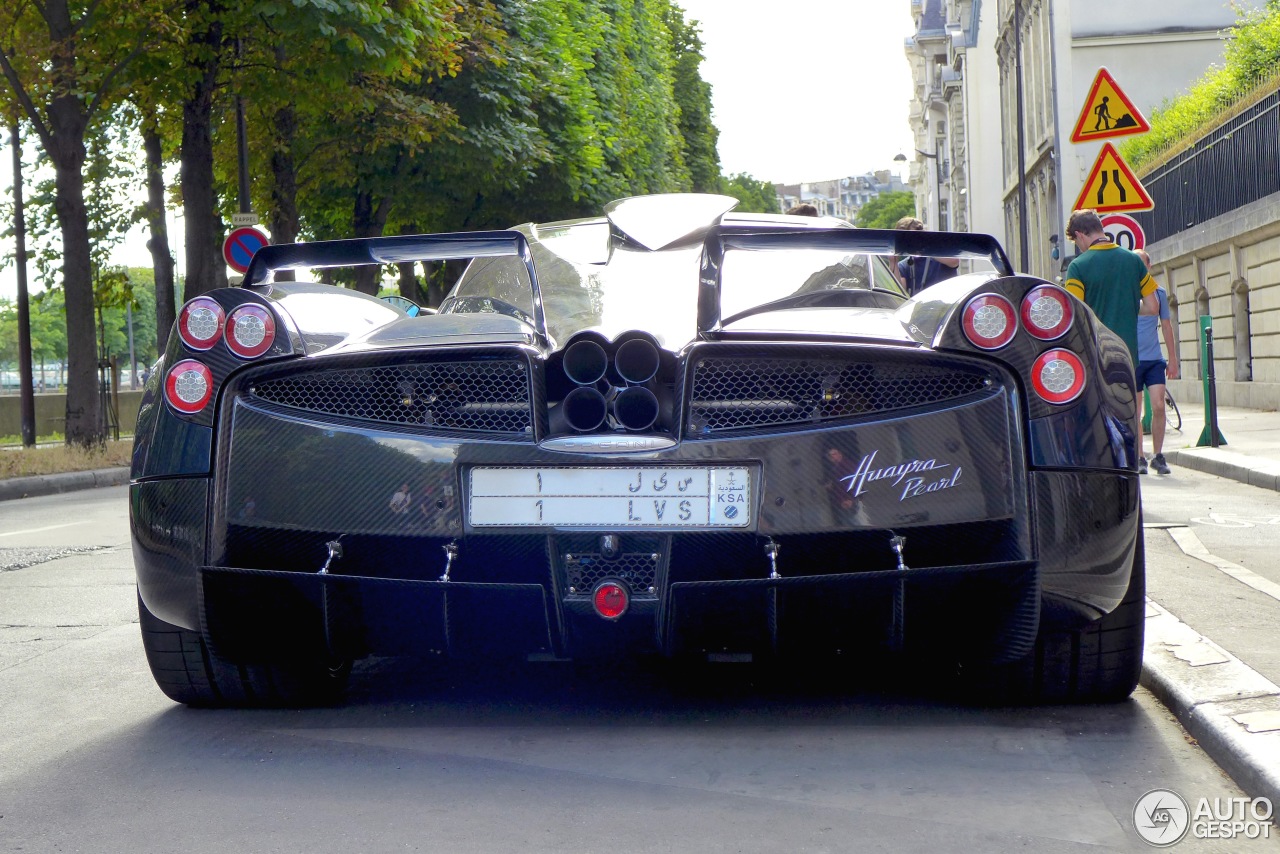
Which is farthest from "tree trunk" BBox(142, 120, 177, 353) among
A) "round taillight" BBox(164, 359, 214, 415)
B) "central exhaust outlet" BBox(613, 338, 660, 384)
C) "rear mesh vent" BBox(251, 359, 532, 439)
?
"central exhaust outlet" BBox(613, 338, 660, 384)

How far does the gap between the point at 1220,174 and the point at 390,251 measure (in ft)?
68.8

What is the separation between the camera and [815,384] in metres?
3.80

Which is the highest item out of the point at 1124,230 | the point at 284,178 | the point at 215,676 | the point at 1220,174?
the point at 284,178

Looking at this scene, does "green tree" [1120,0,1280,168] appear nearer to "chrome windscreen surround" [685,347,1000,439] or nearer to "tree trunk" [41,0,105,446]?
"tree trunk" [41,0,105,446]

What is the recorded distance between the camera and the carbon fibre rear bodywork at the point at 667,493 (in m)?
3.73

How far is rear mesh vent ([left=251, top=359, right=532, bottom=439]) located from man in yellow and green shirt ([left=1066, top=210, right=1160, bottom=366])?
7369 millimetres

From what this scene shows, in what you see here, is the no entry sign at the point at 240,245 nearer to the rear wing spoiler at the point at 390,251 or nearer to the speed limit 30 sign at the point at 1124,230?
the speed limit 30 sign at the point at 1124,230

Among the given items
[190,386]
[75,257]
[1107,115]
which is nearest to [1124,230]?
[1107,115]

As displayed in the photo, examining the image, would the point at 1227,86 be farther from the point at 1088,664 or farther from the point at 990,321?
the point at 990,321

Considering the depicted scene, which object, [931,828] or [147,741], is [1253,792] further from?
[147,741]

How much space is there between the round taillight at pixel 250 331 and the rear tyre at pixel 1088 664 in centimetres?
196

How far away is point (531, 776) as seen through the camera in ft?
12.0

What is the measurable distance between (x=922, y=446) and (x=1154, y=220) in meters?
26.8

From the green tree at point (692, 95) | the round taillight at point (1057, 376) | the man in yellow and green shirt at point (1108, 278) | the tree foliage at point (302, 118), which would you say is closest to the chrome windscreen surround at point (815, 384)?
the round taillight at point (1057, 376)
